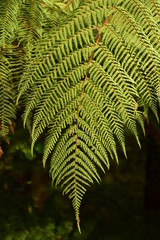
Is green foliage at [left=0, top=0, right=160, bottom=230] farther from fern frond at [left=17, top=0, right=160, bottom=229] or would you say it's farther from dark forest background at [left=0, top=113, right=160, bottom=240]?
dark forest background at [left=0, top=113, right=160, bottom=240]

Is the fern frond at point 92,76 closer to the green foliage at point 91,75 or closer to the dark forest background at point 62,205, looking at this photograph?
the green foliage at point 91,75

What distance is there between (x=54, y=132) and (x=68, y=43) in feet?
1.00

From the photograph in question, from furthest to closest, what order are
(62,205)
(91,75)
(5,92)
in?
(62,205) < (5,92) < (91,75)

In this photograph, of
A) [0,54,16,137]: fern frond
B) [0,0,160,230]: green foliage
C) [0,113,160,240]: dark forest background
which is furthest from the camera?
Result: [0,113,160,240]: dark forest background

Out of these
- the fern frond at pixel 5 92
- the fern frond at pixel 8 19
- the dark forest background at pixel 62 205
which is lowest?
the dark forest background at pixel 62 205

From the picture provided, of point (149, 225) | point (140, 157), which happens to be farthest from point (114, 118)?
point (140, 157)

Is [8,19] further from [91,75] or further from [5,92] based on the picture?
[91,75]

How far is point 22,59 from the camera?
118cm

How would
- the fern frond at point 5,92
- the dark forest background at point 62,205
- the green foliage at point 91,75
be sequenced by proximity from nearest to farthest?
the green foliage at point 91,75 < the fern frond at point 5,92 < the dark forest background at point 62,205

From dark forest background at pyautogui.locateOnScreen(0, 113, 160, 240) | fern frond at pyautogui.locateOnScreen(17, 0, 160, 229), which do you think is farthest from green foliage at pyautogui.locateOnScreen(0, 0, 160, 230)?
dark forest background at pyautogui.locateOnScreen(0, 113, 160, 240)

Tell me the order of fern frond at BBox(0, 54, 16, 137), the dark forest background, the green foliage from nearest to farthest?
1. the green foliage
2. fern frond at BBox(0, 54, 16, 137)
3. the dark forest background

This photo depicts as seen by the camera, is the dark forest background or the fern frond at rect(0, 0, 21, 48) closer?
the fern frond at rect(0, 0, 21, 48)

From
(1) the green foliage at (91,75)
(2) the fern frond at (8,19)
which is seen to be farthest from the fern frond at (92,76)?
(2) the fern frond at (8,19)

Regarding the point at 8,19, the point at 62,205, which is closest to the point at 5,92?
the point at 8,19
